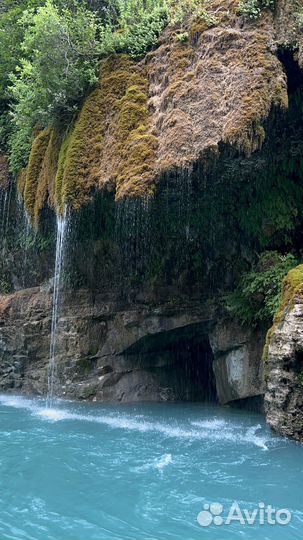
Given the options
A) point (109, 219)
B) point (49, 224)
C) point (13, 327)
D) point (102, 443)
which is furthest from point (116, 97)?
point (102, 443)

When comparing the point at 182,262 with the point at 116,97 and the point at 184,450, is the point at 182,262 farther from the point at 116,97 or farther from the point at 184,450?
the point at 184,450

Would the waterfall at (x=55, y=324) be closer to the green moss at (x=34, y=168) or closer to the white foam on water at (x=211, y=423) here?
the green moss at (x=34, y=168)

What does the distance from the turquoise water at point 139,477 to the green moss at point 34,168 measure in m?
6.41

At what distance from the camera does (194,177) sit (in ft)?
38.4

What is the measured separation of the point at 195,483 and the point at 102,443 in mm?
2550

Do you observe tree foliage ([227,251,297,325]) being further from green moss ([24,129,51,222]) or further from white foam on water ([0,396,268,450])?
green moss ([24,129,51,222])

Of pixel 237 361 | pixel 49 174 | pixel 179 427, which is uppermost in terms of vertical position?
pixel 49 174

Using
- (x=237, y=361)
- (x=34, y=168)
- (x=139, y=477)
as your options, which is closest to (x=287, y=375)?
(x=139, y=477)

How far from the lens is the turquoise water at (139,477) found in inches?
224

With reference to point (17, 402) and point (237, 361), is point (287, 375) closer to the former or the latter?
point (237, 361)
